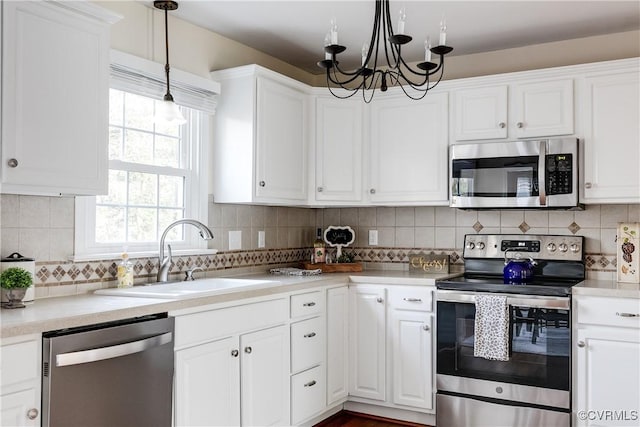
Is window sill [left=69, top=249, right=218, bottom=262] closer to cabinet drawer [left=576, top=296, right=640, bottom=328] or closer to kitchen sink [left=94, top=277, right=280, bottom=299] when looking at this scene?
kitchen sink [left=94, top=277, right=280, bottom=299]

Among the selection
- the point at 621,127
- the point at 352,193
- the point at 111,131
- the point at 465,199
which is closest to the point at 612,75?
the point at 621,127

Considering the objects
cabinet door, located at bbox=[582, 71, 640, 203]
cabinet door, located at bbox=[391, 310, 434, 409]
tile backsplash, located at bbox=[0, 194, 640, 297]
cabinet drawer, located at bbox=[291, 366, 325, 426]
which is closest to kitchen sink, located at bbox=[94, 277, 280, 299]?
tile backsplash, located at bbox=[0, 194, 640, 297]

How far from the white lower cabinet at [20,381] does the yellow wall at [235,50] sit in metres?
1.60

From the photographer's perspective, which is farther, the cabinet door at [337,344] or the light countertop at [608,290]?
the cabinet door at [337,344]

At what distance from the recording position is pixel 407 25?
349cm

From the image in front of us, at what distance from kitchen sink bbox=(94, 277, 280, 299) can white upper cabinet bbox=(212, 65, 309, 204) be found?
494 millimetres

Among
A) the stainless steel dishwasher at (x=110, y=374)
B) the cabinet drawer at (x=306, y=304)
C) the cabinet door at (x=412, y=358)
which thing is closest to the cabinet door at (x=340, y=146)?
the cabinet drawer at (x=306, y=304)

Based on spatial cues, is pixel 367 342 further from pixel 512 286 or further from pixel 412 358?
pixel 512 286

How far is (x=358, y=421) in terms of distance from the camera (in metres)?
3.73

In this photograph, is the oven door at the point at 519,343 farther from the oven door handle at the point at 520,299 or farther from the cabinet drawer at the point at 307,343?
the cabinet drawer at the point at 307,343

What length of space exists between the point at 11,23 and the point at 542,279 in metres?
3.12

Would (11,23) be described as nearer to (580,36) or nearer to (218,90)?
(218,90)

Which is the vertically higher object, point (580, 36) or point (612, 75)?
point (580, 36)

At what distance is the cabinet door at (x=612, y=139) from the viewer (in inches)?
130
